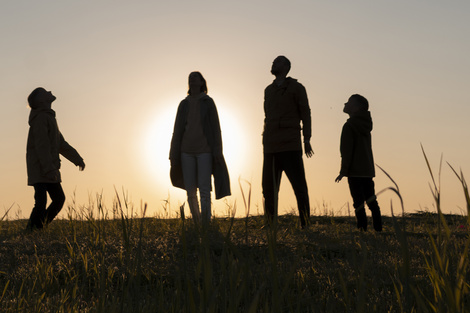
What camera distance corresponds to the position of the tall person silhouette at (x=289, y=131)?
7.83 metres

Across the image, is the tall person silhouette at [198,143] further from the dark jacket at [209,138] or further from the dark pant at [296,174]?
the dark pant at [296,174]

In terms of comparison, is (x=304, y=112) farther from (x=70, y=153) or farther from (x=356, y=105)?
(x=70, y=153)

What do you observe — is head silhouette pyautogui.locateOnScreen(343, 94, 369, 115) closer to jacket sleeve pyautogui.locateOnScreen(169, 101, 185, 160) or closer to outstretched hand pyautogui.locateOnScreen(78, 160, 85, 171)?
jacket sleeve pyautogui.locateOnScreen(169, 101, 185, 160)

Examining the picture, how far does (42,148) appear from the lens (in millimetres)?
7883

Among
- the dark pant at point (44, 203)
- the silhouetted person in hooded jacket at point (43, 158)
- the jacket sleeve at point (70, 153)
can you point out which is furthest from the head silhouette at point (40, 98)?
the dark pant at point (44, 203)

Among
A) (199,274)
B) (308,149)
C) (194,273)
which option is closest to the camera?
(199,274)

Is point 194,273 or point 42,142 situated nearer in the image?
point 194,273

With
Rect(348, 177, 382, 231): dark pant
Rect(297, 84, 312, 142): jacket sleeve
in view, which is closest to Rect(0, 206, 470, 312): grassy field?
Rect(348, 177, 382, 231): dark pant

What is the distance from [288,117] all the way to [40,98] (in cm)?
344

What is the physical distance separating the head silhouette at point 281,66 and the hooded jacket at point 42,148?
125 inches

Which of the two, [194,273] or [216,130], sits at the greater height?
[216,130]

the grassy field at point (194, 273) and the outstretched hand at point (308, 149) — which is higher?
the outstretched hand at point (308, 149)

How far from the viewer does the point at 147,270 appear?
4.10 m

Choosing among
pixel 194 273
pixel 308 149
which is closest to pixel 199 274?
pixel 194 273
